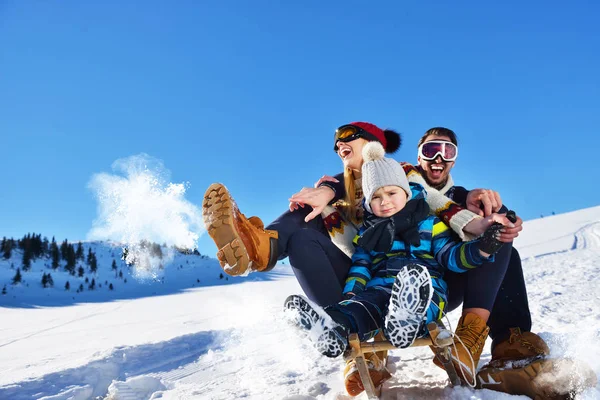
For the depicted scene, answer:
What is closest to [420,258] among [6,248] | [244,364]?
[244,364]

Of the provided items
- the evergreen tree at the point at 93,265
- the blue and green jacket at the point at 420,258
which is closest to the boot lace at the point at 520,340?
the blue and green jacket at the point at 420,258

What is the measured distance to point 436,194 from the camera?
239cm

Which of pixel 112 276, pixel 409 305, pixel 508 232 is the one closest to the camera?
pixel 409 305

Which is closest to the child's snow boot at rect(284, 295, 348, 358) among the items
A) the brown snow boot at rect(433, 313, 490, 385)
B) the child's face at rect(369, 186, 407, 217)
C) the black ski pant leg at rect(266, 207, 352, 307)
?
the black ski pant leg at rect(266, 207, 352, 307)

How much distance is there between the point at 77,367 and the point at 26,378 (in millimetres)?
361

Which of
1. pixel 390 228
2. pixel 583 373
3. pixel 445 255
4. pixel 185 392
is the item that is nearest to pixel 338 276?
pixel 390 228

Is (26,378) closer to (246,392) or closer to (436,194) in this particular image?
(246,392)

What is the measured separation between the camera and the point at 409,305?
5.25 feet

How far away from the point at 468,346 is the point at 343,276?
27.0 inches

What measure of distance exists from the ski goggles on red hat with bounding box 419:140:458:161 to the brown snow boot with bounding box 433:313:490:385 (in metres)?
1.01

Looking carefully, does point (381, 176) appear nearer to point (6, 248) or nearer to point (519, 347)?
point (519, 347)

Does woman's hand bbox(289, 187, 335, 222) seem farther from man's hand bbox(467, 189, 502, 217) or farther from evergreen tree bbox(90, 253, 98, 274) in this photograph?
evergreen tree bbox(90, 253, 98, 274)

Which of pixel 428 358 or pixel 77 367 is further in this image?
pixel 77 367

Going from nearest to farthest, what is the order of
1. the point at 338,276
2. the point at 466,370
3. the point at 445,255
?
the point at 466,370, the point at 445,255, the point at 338,276
